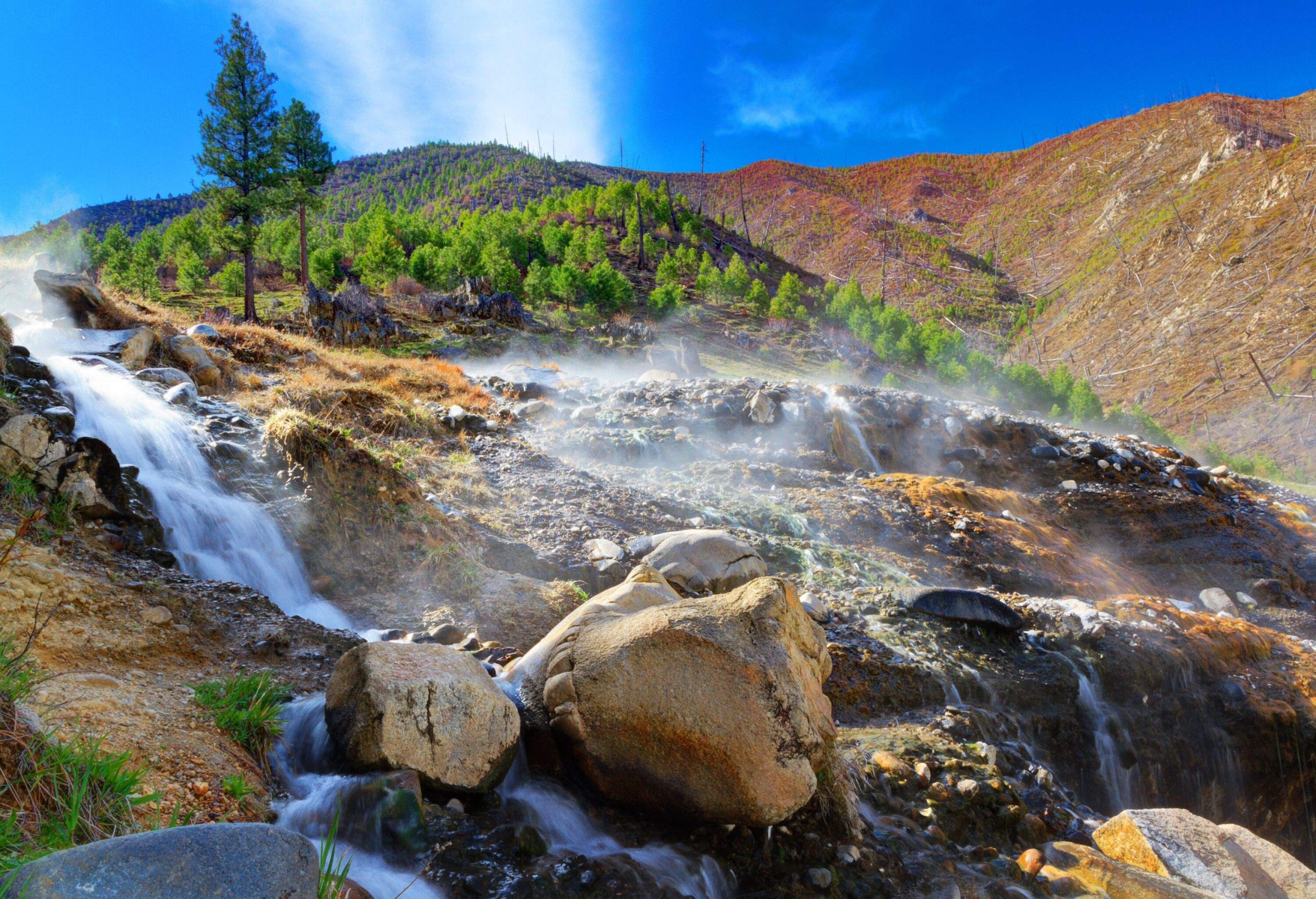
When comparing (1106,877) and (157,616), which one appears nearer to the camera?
(1106,877)

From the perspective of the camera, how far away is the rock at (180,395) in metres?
8.55

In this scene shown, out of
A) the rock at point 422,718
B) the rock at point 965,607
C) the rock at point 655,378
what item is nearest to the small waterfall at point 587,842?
the rock at point 422,718

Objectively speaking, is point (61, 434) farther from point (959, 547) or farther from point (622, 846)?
point (959, 547)

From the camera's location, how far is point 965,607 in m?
8.51

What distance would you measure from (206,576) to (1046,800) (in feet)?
26.4

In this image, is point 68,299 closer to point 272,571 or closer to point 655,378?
point 272,571

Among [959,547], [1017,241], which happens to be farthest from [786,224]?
[959,547]

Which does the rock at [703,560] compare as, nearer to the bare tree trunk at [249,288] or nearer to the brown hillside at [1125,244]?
the bare tree trunk at [249,288]

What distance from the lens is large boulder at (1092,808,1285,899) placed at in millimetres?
4688

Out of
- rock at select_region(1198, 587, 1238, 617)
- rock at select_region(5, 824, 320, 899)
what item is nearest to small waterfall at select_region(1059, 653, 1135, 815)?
rock at select_region(1198, 587, 1238, 617)

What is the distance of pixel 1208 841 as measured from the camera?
5.10 meters

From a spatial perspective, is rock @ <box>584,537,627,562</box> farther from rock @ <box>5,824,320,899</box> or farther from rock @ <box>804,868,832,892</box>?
rock @ <box>5,824,320,899</box>

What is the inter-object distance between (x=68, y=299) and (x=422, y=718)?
13.1 m

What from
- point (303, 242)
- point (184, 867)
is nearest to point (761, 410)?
point (184, 867)
